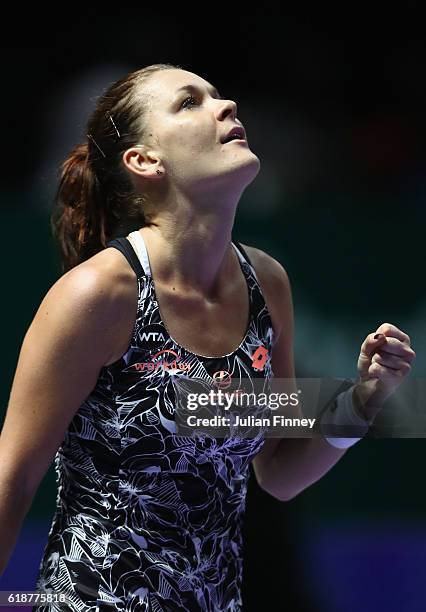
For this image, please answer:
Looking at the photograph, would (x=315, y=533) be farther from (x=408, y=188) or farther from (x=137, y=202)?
(x=137, y=202)

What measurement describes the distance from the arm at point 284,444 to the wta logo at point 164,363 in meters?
0.28

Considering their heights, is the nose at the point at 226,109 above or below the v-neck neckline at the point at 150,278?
above

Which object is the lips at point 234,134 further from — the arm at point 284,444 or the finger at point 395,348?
the finger at point 395,348

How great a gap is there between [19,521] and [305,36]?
1.93 m

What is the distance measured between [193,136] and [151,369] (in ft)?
1.42

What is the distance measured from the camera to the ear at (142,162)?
171 cm

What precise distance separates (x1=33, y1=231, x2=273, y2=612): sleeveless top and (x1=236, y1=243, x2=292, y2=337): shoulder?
24 centimetres

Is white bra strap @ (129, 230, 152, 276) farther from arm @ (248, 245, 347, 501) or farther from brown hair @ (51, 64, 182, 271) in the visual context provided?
arm @ (248, 245, 347, 501)

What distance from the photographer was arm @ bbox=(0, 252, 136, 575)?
1.47m

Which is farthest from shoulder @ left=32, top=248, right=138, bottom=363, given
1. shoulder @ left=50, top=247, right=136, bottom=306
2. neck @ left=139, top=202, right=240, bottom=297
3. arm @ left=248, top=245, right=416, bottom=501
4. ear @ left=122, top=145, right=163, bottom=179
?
arm @ left=248, top=245, right=416, bottom=501

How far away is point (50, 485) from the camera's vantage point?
2.65 metres

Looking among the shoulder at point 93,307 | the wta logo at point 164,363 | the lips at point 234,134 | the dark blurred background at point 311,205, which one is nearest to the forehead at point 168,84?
the lips at point 234,134

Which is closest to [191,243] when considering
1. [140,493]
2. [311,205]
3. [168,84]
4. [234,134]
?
[234,134]

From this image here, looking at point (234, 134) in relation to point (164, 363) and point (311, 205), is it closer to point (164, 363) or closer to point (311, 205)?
point (164, 363)
